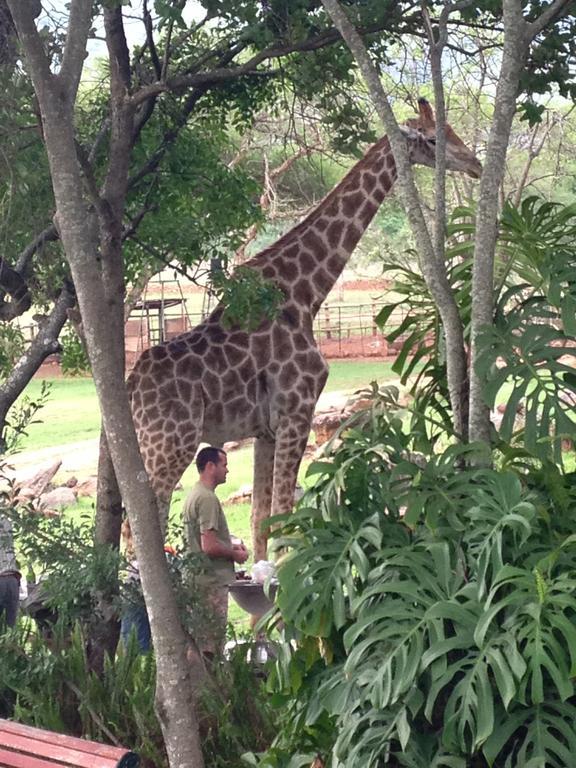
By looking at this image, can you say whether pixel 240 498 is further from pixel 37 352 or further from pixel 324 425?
pixel 37 352

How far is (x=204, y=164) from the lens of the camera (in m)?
4.86

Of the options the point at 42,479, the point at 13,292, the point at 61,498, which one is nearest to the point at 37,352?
the point at 13,292

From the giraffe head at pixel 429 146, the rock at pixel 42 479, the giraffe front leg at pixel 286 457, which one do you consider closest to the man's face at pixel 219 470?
the giraffe front leg at pixel 286 457

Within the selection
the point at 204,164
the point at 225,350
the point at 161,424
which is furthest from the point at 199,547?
the point at 204,164

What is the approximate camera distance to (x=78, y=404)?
51.5ft

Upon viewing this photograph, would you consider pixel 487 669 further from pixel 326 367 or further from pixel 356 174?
pixel 356 174

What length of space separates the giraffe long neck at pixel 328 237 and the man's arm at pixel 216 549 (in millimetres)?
1116

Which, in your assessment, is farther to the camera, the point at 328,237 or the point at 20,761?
the point at 328,237

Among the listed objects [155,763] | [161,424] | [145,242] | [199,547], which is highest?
[145,242]

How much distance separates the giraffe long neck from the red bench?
101 inches

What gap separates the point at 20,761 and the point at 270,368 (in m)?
2.36

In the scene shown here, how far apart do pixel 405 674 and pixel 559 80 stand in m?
2.25

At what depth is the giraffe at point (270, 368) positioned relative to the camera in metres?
5.05

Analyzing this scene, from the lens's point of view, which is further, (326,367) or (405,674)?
(326,367)
